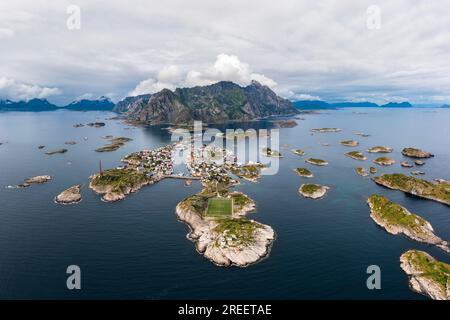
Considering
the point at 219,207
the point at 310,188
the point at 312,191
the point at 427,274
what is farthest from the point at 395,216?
the point at 219,207

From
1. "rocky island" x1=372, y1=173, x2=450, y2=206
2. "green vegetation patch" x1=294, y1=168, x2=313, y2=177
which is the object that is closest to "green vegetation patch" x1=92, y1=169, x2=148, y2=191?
"green vegetation patch" x1=294, y1=168, x2=313, y2=177

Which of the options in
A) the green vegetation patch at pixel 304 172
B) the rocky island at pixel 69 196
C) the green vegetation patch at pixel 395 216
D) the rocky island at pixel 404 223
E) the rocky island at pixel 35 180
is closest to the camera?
the rocky island at pixel 404 223

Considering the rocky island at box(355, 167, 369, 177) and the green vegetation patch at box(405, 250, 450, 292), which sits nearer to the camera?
the green vegetation patch at box(405, 250, 450, 292)

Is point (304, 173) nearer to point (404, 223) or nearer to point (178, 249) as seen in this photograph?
point (404, 223)

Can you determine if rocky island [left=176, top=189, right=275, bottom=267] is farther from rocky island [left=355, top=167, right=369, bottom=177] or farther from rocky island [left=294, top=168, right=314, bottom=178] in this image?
rocky island [left=355, top=167, right=369, bottom=177]

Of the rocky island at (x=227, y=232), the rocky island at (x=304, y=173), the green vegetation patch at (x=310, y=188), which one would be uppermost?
the rocky island at (x=304, y=173)

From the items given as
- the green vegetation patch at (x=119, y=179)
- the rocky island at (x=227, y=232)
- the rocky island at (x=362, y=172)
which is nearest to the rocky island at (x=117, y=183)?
the green vegetation patch at (x=119, y=179)

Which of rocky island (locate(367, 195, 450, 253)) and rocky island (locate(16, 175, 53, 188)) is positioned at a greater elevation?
rocky island (locate(16, 175, 53, 188))

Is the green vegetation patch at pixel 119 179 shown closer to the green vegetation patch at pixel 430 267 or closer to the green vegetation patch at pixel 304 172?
the green vegetation patch at pixel 304 172
